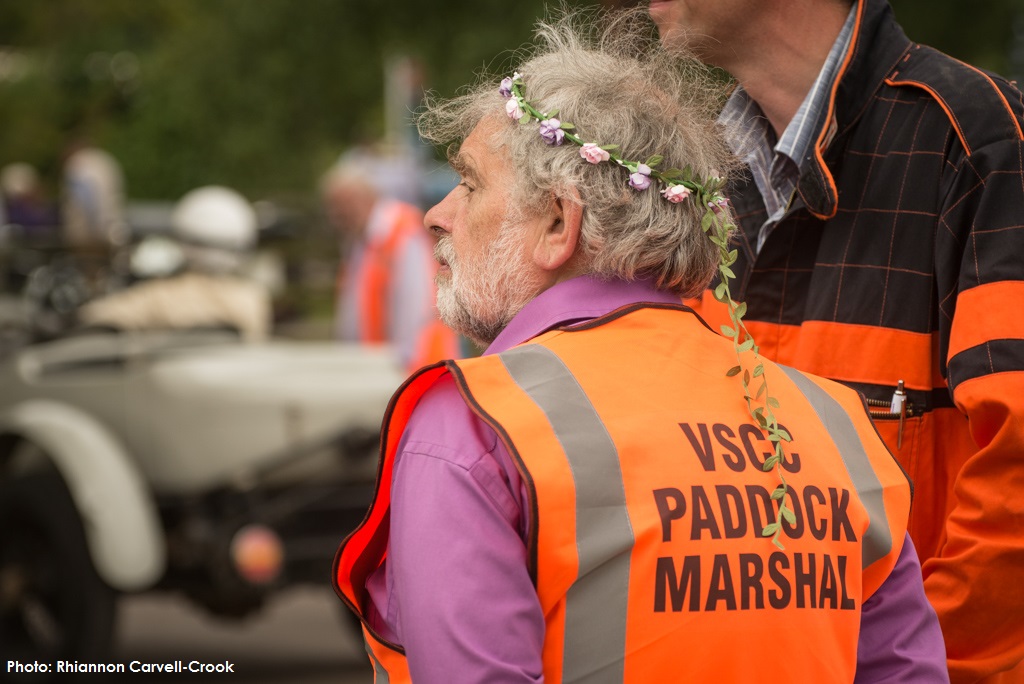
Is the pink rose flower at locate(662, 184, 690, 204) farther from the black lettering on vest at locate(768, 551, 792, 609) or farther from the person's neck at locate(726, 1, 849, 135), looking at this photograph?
the person's neck at locate(726, 1, 849, 135)

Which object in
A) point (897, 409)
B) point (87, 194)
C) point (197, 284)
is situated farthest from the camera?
point (87, 194)

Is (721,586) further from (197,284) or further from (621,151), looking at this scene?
(197,284)

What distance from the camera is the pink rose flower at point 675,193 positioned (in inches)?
69.6

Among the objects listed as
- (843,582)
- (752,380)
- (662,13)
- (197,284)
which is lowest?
(197,284)

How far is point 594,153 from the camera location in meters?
1.74

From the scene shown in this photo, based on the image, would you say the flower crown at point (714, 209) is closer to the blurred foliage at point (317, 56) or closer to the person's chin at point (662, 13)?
the person's chin at point (662, 13)

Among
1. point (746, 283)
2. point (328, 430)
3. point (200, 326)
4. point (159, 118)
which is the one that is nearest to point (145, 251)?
point (200, 326)

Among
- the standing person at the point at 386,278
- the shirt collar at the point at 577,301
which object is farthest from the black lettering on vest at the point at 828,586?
the standing person at the point at 386,278

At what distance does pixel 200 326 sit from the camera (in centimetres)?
605

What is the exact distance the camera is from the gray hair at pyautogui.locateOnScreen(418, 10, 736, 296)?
1759 millimetres

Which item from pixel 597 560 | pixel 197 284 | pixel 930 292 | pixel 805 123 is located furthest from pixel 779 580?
pixel 197 284

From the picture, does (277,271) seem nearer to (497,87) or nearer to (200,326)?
(200,326)

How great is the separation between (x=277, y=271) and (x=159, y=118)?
9943 mm

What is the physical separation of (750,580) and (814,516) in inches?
4.8
